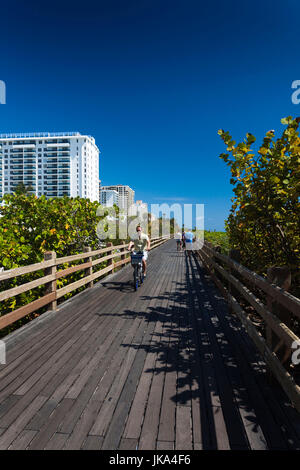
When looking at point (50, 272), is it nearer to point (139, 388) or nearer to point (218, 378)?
point (139, 388)

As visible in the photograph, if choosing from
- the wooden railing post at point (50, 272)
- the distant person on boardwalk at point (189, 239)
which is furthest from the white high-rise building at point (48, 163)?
the wooden railing post at point (50, 272)

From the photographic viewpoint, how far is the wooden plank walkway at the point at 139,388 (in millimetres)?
2008

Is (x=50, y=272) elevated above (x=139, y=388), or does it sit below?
above

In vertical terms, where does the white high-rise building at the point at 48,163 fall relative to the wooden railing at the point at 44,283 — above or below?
above

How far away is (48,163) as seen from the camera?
127 meters

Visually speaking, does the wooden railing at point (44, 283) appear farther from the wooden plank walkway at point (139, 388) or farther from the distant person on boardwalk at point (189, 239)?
the distant person on boardwalk at point (189, 239)

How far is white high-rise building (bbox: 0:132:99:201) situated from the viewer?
413ft

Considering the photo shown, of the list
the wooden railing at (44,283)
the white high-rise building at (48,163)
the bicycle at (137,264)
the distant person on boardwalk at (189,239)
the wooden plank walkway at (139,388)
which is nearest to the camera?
the wooden plank walkway at (139,388)

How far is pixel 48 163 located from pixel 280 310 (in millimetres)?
139838

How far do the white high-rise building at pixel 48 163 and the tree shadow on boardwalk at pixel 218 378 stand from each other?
4948 inches

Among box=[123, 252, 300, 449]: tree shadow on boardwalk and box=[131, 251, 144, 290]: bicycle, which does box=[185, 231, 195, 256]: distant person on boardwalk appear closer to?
box=[131, 251, 144, 290]: bicycle

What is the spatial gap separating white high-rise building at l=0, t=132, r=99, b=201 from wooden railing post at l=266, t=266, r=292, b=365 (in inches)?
5009

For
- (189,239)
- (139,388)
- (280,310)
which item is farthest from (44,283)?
(189,239)

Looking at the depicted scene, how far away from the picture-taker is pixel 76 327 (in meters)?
4.36
